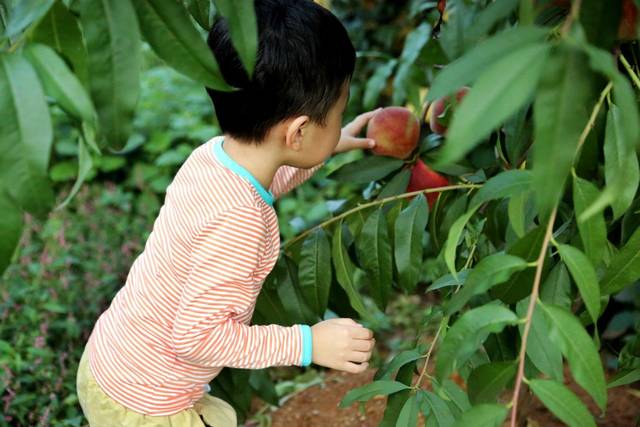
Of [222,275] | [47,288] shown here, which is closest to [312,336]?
[222,275]

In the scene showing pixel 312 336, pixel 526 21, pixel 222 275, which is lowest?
pixel 312 336

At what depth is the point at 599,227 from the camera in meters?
0.99

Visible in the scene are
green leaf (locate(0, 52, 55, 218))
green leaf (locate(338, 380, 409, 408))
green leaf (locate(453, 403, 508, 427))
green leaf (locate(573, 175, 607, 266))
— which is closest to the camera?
green leaf (locate(0, 52, 55, 218))

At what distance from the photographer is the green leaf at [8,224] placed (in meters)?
0.74

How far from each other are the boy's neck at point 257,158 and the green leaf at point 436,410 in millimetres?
393

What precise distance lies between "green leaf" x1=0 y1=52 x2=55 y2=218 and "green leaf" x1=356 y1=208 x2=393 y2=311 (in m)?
0.81

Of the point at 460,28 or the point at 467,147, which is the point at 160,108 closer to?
the point at 460,28

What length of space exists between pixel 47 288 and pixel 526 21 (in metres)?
2.12

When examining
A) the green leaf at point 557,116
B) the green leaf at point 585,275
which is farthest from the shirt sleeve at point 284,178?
the green leaf at point 557,116

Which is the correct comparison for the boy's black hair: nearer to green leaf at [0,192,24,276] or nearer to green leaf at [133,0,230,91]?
green leaf at [133,0,230,91]

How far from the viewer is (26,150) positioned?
2.41 feet

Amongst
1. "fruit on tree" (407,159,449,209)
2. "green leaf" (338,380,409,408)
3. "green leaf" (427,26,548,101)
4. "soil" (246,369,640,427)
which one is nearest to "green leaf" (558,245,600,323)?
"green leaf" (427,26,548,101)

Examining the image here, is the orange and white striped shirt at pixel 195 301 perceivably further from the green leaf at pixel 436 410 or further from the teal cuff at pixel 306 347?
the green leaf at pixel 436 410

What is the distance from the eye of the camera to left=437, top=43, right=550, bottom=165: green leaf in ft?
2.03
